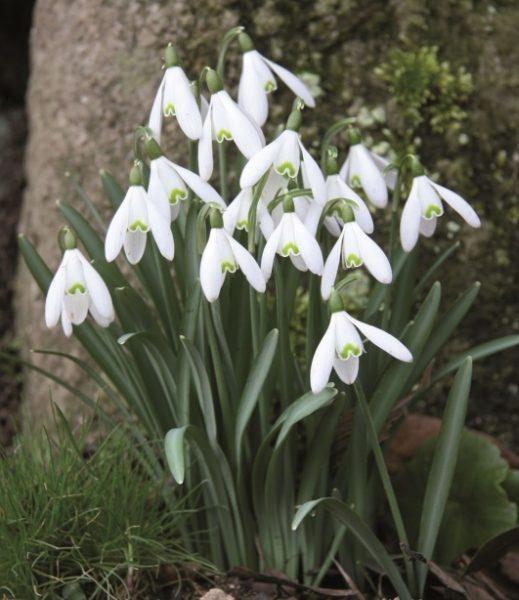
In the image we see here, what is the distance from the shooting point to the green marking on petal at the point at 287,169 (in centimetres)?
162

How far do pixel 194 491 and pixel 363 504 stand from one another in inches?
13.9

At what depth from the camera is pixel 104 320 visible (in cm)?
173

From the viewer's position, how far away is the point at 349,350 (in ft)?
5.01

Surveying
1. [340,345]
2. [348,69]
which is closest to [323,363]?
[340,345]

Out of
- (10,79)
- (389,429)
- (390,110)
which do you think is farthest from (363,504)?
(10,79)

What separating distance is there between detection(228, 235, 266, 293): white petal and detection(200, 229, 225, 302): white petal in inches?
1.2

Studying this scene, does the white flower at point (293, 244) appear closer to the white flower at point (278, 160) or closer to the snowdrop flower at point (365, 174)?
the white flower at point (278, 160)

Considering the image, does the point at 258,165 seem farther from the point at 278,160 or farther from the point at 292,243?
the point at 292,243

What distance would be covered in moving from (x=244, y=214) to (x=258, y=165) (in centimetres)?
12

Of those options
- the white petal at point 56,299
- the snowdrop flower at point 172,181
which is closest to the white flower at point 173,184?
the snowdrop flower at point 172,181

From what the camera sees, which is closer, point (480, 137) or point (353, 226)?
point (353, 226)

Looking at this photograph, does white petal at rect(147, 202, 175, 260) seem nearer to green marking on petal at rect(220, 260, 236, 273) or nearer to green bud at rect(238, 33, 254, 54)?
green marking on petal at rect(220, 260, 236, 273)

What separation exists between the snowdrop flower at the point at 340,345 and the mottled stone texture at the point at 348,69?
1.03m

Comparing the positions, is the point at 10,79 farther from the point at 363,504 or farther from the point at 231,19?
the point at 363,504
